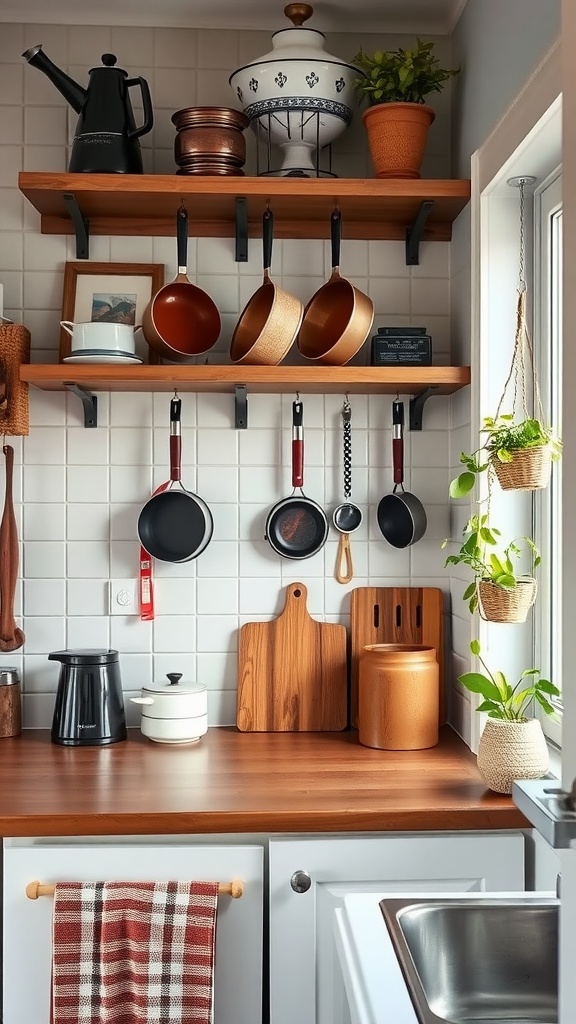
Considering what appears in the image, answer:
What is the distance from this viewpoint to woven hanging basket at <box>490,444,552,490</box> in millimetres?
1789

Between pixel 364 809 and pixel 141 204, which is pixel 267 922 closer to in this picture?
pixel 364 809

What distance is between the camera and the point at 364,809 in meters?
1.78

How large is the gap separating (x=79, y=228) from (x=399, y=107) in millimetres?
A: 776

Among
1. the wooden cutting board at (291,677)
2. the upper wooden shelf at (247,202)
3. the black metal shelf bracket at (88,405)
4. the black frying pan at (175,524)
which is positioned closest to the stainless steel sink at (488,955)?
the wooden cutting board at (291,677)

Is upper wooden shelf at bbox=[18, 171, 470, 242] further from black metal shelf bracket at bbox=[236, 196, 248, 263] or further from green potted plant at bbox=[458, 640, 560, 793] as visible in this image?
green potted plant at bbox=[458, 640, 560, 793]

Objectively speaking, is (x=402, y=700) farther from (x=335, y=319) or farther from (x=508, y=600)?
Answer: (x=335, y=319)

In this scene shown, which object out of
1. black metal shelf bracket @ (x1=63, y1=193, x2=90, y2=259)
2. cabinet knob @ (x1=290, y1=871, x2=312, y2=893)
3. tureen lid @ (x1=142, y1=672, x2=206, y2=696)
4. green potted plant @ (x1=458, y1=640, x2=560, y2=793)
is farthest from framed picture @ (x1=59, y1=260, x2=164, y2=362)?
cabinet knob @ (x1=290, y1=871, x2=312, y2=893)

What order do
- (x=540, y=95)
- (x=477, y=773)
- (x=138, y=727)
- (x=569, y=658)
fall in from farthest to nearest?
(x=138, y=727) → (x=477, y=773) → (x=540, y=95) → (x=569, y=658)

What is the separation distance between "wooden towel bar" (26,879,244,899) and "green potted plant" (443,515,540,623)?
65 cm

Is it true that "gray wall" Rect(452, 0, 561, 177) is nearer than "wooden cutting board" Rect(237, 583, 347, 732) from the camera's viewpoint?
Yes

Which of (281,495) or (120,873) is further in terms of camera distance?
(281,495)

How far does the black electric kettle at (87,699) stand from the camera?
7.35 feet

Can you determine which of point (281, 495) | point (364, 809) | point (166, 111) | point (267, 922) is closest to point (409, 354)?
point (281, 495)

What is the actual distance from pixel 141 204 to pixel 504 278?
0.83m
